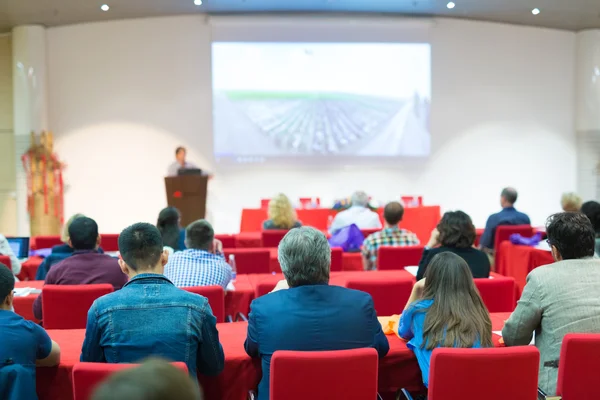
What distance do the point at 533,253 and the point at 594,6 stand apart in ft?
19.8

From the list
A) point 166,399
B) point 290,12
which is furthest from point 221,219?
point 166,399

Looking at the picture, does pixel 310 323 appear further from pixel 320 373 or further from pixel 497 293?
pixel 497 293

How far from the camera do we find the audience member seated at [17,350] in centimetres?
229

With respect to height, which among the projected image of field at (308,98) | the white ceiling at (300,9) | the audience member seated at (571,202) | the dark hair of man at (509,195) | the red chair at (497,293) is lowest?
the red chair at (497,293)

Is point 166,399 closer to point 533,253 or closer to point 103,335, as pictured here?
point 103,335

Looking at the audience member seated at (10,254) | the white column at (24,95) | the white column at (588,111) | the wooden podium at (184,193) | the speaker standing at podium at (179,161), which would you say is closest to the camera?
the audience member seated at (10,254)

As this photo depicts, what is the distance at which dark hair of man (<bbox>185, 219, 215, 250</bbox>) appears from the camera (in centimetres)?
411

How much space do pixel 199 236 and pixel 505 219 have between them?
160 inches

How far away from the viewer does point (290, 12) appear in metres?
11.2

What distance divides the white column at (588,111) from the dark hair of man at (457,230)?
332 inches

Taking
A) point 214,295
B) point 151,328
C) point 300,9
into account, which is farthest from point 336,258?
point 300,9

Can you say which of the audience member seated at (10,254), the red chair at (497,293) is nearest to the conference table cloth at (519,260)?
the red chair at (497,293)

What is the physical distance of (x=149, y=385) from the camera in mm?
948

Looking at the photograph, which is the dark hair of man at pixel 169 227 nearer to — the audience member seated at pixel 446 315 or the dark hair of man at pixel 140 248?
the dark hair of man at pixel 140 248
